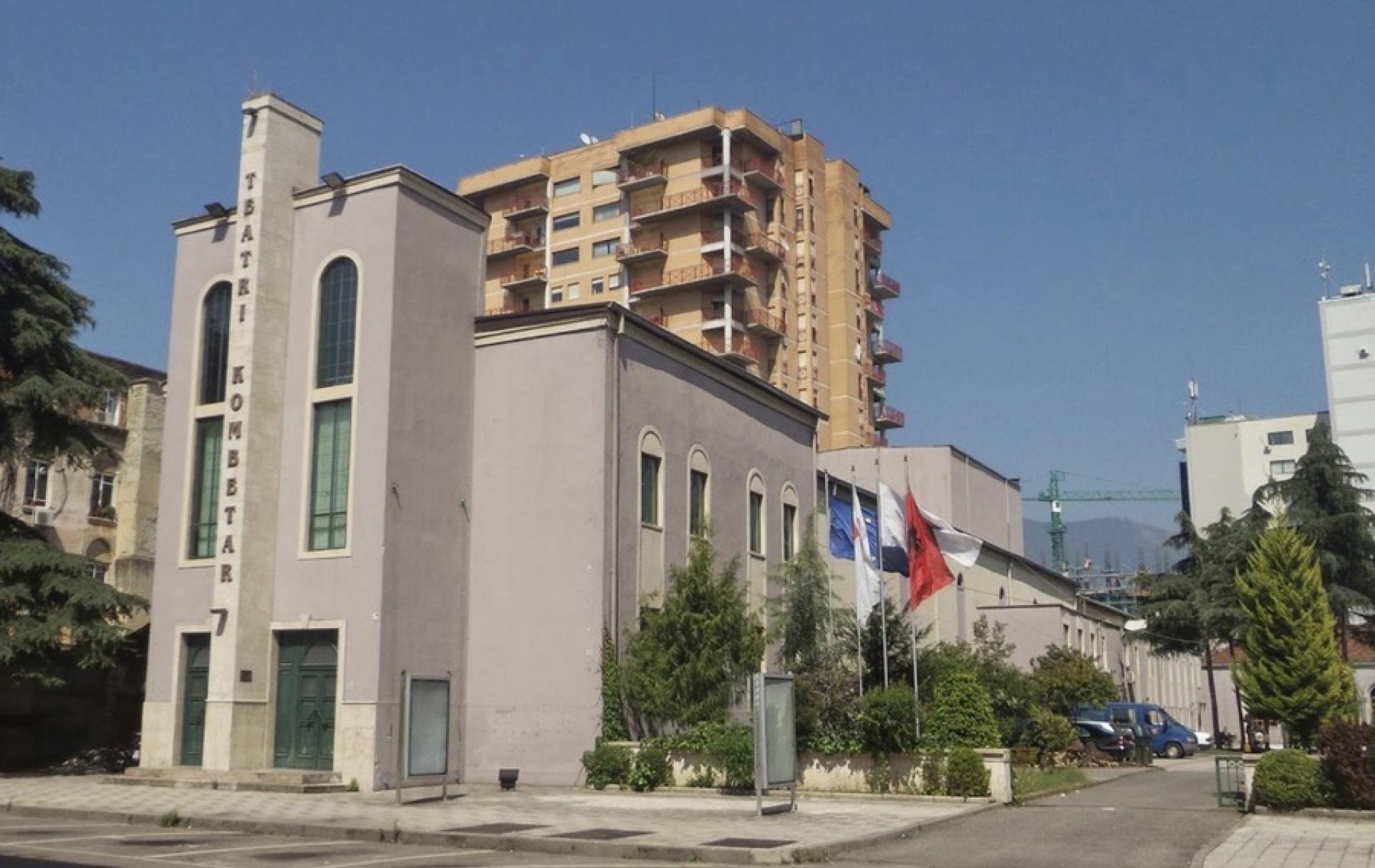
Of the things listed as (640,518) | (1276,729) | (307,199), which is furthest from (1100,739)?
(307,199)

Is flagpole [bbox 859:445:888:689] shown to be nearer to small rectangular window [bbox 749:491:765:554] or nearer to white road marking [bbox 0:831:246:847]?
small rectangular window [bbox 749:491:765:554]

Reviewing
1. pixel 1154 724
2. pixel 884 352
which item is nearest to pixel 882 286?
pixel 884 352

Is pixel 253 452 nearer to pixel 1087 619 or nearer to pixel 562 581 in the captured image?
pixel 562 581

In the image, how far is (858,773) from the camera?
2430 cm

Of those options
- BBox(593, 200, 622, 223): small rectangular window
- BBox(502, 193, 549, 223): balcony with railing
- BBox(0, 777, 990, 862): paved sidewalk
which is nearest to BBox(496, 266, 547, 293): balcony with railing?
BBox(502, 193, 549, 223): balcony with railing

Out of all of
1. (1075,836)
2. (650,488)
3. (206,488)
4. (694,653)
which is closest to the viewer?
(1075,836)

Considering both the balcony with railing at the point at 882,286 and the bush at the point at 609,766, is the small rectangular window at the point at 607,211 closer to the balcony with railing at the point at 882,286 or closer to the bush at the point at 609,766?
the balcony with railing at the point at 882,286

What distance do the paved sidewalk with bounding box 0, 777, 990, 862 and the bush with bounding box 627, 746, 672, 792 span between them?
1.54 feet

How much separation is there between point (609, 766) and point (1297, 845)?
1277cm

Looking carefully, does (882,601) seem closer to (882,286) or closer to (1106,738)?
(1106,738)

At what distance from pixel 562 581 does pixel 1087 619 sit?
37.2 metres

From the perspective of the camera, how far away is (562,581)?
2781 cm

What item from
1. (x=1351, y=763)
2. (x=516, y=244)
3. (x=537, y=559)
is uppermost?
(x=516, y=244)

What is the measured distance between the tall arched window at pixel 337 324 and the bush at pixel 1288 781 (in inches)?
734
